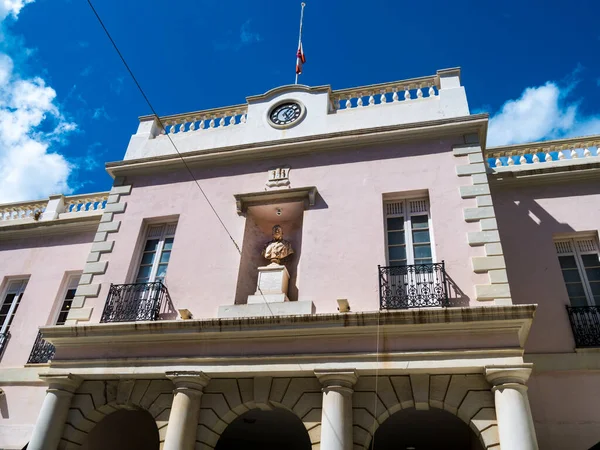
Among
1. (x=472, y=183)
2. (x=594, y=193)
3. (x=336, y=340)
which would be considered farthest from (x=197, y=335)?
(x=594, y=193)

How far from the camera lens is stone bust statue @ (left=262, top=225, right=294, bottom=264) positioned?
9898 millimetres

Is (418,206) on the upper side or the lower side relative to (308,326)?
upper

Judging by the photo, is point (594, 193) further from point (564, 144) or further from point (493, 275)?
point (493, 275)

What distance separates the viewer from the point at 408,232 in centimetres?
943

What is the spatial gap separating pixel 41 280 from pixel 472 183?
36.1 feet

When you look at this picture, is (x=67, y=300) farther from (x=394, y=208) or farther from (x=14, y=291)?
(x=394, y=208)

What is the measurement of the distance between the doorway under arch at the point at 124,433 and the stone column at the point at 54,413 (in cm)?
78

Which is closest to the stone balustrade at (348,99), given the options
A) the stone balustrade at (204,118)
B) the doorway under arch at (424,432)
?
the stone balustrade at (204,118)

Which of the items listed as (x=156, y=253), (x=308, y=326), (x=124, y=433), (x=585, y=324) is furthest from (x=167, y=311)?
(x=585, y=324)

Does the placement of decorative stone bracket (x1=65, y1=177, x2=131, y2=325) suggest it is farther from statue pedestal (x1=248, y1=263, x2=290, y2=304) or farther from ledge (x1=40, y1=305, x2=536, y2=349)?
statue pedestal (x1=248, y1=263, x2=290, y2=304)

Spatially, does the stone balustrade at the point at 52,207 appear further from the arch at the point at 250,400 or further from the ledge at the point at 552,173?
the ledge at the point at 552,173

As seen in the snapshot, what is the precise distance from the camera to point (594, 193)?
34.8 ft

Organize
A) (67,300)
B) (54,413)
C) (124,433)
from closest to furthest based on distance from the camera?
(54,413) < (124,433) < (67,300)

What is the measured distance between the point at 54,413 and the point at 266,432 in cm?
502
